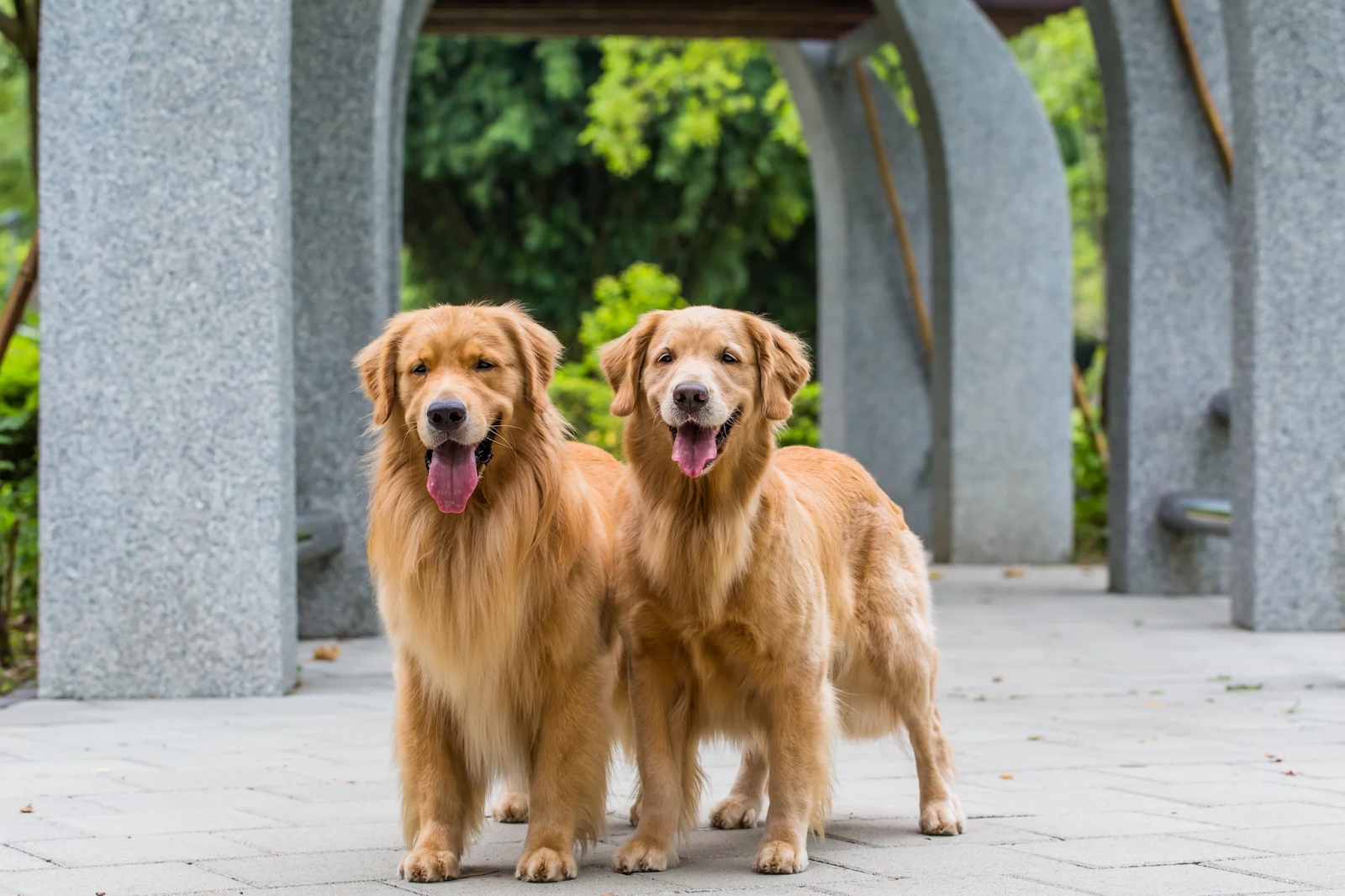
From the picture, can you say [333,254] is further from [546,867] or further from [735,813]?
[546,867]

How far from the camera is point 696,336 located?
4410mm

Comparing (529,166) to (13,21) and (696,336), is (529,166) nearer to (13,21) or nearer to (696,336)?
(13,21)

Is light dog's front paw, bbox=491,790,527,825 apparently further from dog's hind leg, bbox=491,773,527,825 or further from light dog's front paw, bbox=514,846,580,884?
light dog's front paw, bbox=514,846,580,884

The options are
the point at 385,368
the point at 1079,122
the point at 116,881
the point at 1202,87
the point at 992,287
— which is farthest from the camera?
the point at 1079,122

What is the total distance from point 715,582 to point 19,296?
4.80m

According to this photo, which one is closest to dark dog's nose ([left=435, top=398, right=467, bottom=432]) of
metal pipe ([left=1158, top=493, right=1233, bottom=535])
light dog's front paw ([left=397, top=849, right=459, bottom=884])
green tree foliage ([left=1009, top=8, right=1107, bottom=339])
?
light dog's front paw ([left=397, top=849, right=459, bottom=884])

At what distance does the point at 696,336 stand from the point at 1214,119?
8.42 metres

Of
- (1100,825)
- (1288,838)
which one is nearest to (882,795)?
(1100,825)

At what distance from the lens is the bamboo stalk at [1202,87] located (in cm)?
1166

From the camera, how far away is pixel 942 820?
15.5ft

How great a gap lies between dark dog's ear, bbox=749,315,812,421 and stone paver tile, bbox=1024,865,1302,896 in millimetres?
1393

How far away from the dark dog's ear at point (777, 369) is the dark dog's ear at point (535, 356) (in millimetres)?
556

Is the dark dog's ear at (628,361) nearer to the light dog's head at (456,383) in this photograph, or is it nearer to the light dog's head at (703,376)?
the light dog's head at (703,376)

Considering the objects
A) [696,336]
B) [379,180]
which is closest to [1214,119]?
[379,180]
